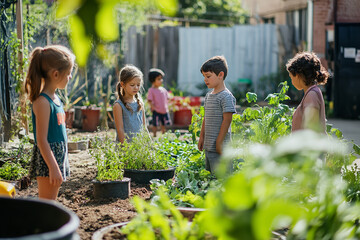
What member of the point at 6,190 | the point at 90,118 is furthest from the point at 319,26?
the point at 6,190

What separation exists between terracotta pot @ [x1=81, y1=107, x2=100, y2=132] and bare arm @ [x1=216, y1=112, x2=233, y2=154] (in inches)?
223

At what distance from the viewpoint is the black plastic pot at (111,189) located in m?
4.43

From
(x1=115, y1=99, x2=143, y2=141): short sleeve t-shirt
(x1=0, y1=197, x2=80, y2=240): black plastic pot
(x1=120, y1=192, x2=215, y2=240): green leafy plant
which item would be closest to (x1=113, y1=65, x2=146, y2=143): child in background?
(x1=115, y1=99, x2=143, y2=141): short sleeve t-shirt

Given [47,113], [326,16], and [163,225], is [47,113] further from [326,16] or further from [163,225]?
[326,16]

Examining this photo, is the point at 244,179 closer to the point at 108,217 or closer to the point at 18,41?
the point at 108,217

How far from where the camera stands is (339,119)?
476 inches

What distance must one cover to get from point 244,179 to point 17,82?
6.75 meters

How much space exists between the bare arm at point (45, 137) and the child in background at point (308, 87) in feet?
6.71

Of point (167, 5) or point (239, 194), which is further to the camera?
point (167, 5)

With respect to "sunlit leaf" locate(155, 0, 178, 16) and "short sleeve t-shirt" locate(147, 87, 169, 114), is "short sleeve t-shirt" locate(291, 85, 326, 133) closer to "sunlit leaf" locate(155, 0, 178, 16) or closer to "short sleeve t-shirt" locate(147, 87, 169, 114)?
"sunlit leaf" locate(155, 0, 178, 16)

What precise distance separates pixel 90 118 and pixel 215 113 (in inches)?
223

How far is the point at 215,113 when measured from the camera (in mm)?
4793

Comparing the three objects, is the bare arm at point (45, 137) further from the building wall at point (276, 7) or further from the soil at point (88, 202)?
the building wall at point (276, 7)

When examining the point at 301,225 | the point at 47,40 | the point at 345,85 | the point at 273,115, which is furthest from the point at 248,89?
the point at 301,225
